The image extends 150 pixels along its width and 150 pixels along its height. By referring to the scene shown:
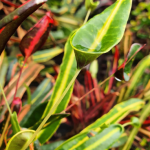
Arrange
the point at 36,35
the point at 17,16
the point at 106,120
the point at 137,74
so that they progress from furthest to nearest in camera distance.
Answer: the point at 137,74 < the point at 106,120 < the point at 36,35 < the point at 17,16

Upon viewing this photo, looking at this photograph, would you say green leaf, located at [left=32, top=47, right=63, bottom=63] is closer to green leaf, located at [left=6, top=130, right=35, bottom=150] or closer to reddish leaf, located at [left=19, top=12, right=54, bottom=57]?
reddish leaf, located at [left=19, top=12, right=54, bottom=57]

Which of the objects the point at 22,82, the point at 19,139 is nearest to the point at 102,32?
the point at 19,139

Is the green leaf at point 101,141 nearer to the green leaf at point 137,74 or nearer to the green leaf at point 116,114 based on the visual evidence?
the green leaf at point 116,114

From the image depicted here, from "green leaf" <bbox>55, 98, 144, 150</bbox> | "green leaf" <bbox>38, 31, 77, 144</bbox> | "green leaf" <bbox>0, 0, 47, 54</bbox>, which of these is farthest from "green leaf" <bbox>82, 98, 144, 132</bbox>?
"green leaf" <bbox>0, 0, 47, 54</bbox>

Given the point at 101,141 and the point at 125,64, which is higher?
the point at 125,64

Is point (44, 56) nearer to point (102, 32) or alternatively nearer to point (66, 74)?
point (66, 74)

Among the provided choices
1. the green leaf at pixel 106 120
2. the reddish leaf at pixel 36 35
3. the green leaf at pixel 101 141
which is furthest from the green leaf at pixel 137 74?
the reddish leaf at pixel 36 35

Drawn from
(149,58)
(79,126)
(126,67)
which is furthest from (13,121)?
(149,58)

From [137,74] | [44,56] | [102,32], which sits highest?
[102,32]
